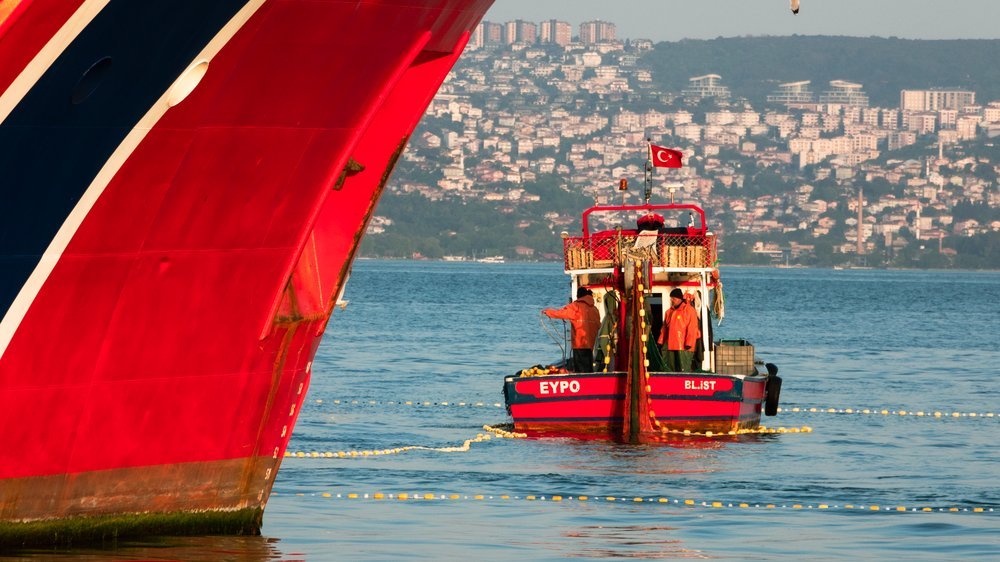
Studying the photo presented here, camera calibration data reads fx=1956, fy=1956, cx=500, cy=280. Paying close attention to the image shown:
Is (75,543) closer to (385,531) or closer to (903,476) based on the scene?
(385,531)

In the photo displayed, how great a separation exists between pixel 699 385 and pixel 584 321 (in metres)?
2.27

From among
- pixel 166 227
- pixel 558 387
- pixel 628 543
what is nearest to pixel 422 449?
pixel 558 387

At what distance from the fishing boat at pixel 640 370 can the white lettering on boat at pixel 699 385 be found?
0.05 ft

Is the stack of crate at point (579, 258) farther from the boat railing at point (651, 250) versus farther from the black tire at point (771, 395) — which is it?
the black tire at point (771, 395)

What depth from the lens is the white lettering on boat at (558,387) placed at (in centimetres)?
2750

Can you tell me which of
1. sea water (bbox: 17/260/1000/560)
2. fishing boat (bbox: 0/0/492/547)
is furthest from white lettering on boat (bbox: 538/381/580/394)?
fishing boat (bbox: 0/0/492/547)

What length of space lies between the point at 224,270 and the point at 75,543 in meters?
2.31

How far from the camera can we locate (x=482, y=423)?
106 feet

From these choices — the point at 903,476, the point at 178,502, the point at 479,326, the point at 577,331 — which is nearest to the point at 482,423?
the point at 577,331

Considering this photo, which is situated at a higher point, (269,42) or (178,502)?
(269,42)

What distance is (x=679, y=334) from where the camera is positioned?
2788cm

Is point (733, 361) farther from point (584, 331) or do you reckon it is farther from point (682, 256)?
point (584, 331)

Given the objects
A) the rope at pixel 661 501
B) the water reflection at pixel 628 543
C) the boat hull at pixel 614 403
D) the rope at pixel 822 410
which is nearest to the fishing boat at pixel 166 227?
the water reflection at pixel 628 543

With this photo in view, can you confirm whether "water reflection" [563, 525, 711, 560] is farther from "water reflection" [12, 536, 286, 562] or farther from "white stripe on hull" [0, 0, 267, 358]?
"white stripe on hull" [0, 0, 267, 358]
